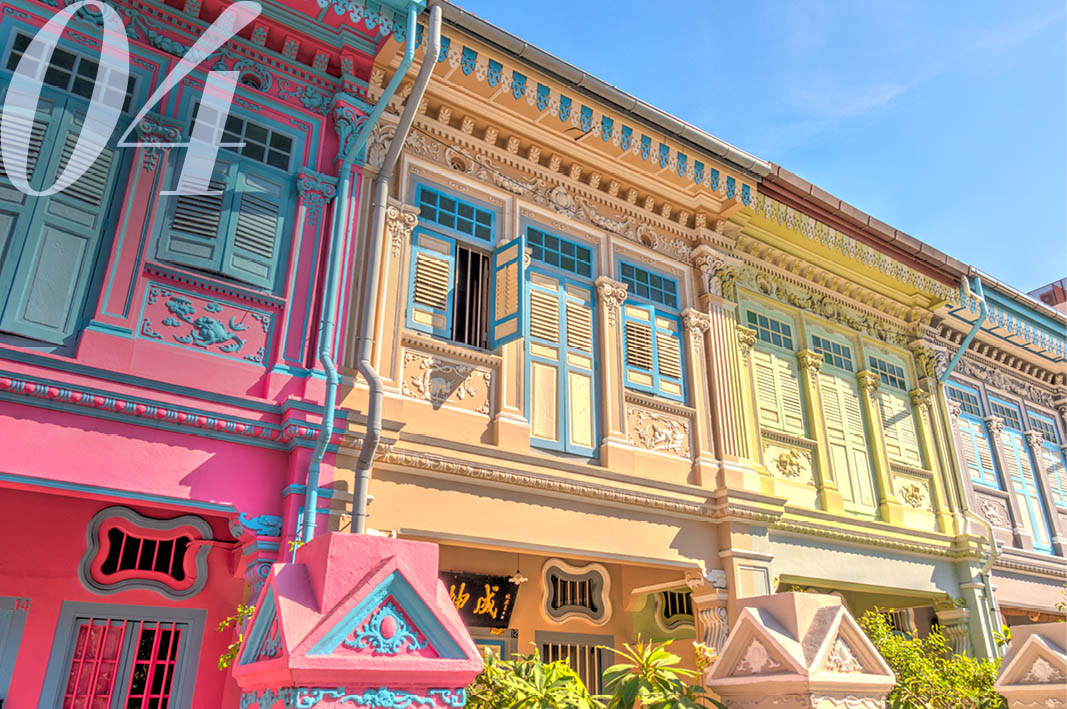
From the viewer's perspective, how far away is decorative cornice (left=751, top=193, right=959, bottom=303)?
9922 millimetres

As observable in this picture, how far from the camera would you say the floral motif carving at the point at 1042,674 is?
5.15 metres

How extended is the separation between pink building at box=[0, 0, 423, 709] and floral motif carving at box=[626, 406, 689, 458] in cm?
333

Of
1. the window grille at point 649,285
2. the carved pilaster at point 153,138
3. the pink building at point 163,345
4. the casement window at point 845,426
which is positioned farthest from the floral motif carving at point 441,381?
the casement window at point 845,426

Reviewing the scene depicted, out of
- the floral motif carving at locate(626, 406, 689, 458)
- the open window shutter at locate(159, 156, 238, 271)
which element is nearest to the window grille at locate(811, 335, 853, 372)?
the floral motif carving at locate(626, 406, 689, 458)

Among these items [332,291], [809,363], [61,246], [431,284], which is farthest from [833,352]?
[61,246]

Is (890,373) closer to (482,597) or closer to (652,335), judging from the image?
(652,335)

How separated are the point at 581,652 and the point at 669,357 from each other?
3.64 meters

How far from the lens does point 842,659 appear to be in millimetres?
3494

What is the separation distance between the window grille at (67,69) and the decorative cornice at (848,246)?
7.18 meters

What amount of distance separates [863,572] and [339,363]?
6.92m

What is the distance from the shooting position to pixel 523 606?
8812 mm

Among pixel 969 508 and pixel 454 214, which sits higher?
pixel 454 214

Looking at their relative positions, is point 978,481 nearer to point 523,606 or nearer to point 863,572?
point 863,572

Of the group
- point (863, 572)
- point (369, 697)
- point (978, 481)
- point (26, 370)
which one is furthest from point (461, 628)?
point (978, 481)
